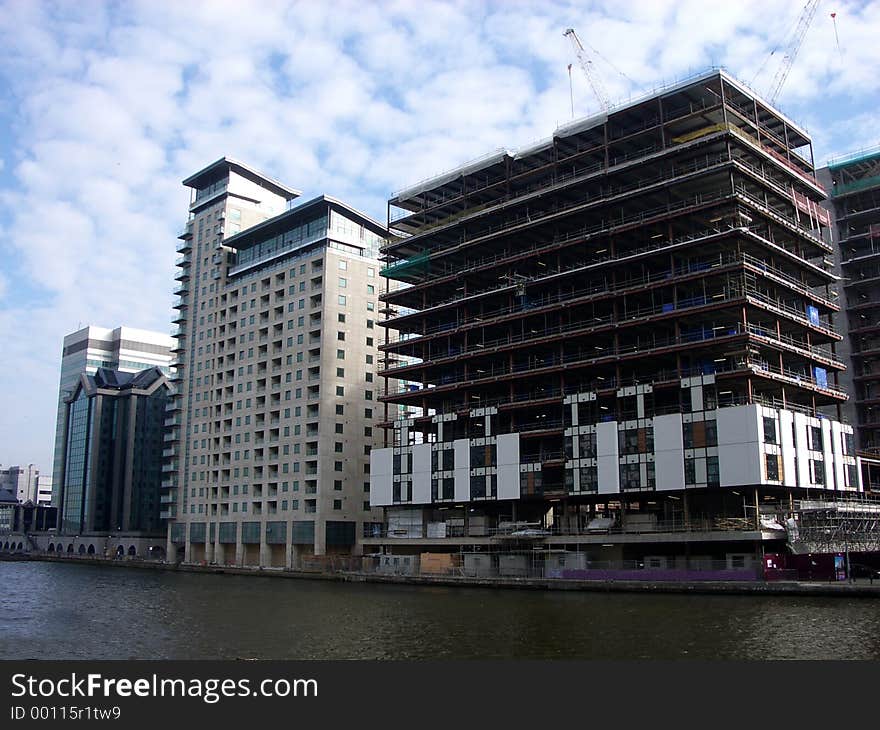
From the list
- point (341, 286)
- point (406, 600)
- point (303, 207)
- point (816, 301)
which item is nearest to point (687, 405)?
point (816, 301)

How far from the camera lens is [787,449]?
91.1 meters

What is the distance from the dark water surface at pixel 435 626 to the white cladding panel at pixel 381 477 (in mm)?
33410

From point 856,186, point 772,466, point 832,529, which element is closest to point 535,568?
point 772,466

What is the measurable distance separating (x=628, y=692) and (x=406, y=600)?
168 feet

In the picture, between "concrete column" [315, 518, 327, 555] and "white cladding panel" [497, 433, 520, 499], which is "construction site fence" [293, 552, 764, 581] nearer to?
"white cladding panel" [497, 433, 520, 499]

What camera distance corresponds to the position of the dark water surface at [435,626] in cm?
4512

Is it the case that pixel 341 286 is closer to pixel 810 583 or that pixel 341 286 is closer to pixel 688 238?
pixel 688 238

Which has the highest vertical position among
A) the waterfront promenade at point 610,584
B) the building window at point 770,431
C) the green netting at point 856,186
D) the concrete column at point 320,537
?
the green netting at point 856,186

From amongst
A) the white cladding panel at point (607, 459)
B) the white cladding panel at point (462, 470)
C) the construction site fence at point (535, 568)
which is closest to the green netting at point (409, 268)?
the white cladding panel at point (462, 470)

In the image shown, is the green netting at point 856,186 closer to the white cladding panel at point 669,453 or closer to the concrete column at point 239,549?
the white cladding panel at point 669,453

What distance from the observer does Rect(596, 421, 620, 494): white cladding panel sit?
96750 mm

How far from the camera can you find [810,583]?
72688mm

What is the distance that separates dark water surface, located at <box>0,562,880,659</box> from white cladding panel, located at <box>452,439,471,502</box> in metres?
23.7

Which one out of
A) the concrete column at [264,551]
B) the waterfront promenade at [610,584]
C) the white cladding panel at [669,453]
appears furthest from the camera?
the concrete column at [264,551]
